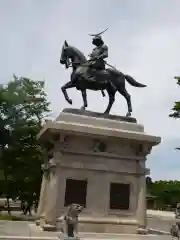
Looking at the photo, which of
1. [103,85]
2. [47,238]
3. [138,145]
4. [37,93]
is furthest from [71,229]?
[37,93]

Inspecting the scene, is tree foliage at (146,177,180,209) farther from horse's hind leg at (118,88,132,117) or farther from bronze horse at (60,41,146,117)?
bronze horse at (60,41,146,117)

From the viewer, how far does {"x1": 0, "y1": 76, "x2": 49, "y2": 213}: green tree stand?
88.6 feet

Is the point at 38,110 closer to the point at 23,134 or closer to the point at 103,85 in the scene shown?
the point at 23,134

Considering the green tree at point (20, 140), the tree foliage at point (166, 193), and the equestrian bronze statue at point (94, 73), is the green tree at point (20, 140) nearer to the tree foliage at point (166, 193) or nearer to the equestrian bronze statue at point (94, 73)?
the equestrian bronze statue at point (94, 73)

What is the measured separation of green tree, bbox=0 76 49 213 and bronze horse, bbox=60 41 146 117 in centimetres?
1134

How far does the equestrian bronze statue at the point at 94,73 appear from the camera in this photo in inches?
600

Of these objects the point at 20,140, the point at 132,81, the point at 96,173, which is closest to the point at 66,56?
the point at 132,81

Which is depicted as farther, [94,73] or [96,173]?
[94,73]

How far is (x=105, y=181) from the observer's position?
14.2 metres

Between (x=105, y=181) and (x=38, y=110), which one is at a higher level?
(x=38, y=110)

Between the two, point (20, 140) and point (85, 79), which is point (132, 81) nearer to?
point (85, 79)

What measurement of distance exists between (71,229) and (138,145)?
4.69 meters

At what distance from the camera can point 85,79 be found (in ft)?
49.7

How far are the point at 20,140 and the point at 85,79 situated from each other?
1372cm
